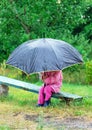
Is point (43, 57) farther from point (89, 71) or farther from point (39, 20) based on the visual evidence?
point (39, 20)

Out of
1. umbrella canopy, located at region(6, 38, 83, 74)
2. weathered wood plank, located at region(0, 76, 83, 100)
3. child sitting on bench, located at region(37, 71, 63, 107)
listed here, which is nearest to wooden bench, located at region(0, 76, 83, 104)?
weathered wood plank, located at region(0, 76, 83, 100)

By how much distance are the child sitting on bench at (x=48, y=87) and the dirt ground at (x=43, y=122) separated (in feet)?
2.66

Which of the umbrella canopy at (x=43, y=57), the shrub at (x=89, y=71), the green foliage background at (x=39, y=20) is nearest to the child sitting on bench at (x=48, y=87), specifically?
the umbrella canopy at (x=43, y=57)

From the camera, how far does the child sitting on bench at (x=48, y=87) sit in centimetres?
1012

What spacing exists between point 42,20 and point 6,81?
17.5ft

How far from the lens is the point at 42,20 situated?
16.3 m

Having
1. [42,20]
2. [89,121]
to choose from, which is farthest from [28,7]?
[89,121]

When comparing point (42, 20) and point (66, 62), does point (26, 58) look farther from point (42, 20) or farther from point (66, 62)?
point (42, 20)

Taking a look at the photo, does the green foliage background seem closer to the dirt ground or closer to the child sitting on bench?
the child sitting on bench

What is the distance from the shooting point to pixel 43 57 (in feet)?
31.8

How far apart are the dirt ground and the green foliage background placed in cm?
708

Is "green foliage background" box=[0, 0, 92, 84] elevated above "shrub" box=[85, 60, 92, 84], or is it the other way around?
"green foliage background" box=[0, 0, 92, 84]

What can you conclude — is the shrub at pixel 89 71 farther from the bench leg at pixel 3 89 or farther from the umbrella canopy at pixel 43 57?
the umbrella canopy at pixel 43 57

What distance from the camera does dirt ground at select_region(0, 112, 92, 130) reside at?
26.7 ft
